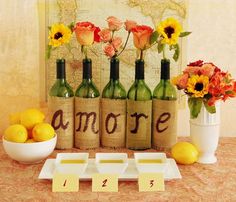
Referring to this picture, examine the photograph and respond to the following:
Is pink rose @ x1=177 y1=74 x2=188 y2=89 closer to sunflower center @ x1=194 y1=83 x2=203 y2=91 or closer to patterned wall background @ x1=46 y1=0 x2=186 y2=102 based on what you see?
sunflower center @ x1=194 y1=83 x2=203 y2=91

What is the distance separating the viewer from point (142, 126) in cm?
165

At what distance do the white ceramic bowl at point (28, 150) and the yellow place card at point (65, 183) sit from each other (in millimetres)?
161

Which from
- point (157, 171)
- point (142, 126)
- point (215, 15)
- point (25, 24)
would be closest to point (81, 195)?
point (157, 171)

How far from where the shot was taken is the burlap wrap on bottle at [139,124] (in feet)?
5.36

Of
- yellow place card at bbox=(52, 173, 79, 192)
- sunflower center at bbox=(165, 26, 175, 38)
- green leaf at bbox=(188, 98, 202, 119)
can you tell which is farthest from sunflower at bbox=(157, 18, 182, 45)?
yellow place card at bbox=(52, 173, 79, 192)

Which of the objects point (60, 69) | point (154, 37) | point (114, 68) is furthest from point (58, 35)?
point (154, 37)

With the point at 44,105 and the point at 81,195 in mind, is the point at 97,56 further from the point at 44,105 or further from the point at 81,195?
the point at 81,195

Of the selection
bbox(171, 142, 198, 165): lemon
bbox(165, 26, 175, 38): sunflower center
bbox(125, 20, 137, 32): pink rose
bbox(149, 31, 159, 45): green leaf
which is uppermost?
bbox(125, 20, 137, 32): pink rose

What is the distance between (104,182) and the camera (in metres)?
A: 1.34

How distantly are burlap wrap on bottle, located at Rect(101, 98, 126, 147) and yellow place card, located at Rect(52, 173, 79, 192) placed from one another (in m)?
0.36

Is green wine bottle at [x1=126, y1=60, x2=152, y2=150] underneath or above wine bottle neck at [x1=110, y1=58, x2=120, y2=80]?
underneath

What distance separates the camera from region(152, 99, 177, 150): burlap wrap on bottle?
5.33 feet

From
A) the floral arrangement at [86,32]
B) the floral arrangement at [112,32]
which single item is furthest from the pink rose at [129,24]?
the floral arrangement at [86,32]

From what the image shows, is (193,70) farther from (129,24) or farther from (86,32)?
(86,32)
